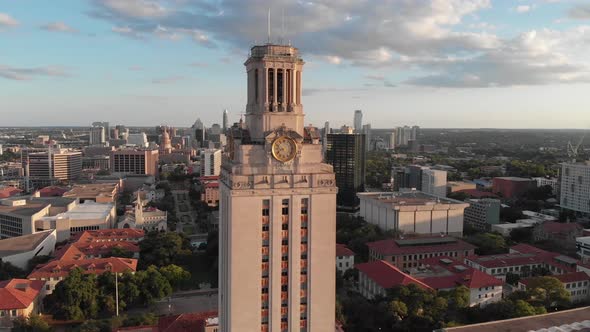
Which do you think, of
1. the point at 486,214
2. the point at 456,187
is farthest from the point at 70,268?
the point at 456,187

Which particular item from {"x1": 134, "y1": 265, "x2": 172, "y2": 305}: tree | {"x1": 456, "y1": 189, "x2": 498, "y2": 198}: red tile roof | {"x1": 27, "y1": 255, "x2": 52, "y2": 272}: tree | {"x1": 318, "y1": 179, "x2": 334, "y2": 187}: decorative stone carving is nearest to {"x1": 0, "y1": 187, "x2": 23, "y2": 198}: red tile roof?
{"x1": 27, "y1": 255, "x2": 52, "y2": 272}: tree

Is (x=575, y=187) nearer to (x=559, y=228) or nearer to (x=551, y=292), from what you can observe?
(x=559, y=228)

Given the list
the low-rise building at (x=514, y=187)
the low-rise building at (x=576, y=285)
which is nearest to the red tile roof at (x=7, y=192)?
the low-rise building at (x=576, y=285)

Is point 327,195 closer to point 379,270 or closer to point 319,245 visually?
point 319,245

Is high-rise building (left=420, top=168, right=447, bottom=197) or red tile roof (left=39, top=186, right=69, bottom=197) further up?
high-rise building (left=420, top=168, right=447, bottom=197)

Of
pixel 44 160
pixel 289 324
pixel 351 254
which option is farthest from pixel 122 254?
pixel 44 160

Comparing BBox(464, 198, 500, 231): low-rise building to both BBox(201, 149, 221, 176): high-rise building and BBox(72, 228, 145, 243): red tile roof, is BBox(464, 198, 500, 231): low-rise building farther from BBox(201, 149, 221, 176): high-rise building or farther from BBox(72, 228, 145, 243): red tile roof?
BBox(201, 149, 221, 176): high-rise building

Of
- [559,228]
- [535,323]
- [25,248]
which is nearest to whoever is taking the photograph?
[535,323]
